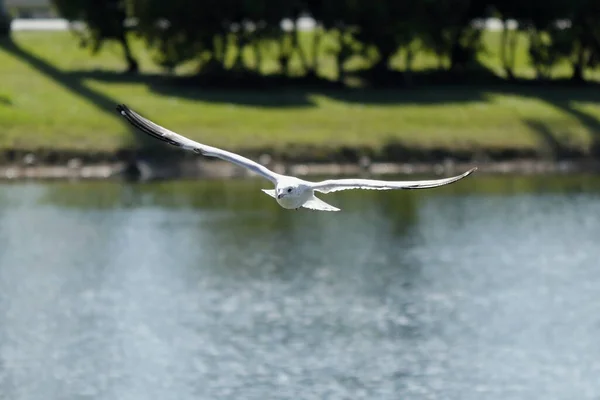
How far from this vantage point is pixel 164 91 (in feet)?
232

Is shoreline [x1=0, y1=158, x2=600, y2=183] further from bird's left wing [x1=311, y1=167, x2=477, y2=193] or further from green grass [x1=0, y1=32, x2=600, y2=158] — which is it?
bird's left wing [x1=311, y1=167, x2=477, y2=193]

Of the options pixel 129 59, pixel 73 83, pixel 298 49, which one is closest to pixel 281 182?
pixel 73 83

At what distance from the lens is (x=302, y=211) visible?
5631 cm

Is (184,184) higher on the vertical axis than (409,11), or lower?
lower

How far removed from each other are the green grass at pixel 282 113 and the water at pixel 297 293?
147 inches

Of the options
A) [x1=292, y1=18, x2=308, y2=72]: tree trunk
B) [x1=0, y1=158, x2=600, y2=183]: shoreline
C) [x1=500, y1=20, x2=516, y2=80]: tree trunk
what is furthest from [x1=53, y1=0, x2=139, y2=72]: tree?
[x1=500, y1=20, x2=516, y2=80]: tree trunk

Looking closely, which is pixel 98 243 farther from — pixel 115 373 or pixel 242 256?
pixel 115 373

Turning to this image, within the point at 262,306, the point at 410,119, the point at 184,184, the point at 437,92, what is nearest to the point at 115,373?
the point at 262,306

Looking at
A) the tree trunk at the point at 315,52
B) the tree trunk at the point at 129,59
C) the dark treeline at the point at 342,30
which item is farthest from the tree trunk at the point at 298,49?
the tree trunk at the point at 129,59

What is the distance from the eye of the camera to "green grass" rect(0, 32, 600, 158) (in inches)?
2473

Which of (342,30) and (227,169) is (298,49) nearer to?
(342,30)

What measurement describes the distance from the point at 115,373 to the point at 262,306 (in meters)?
7.11

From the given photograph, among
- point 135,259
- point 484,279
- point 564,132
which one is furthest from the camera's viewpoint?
point 564,132

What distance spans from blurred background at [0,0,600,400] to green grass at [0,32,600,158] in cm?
17
